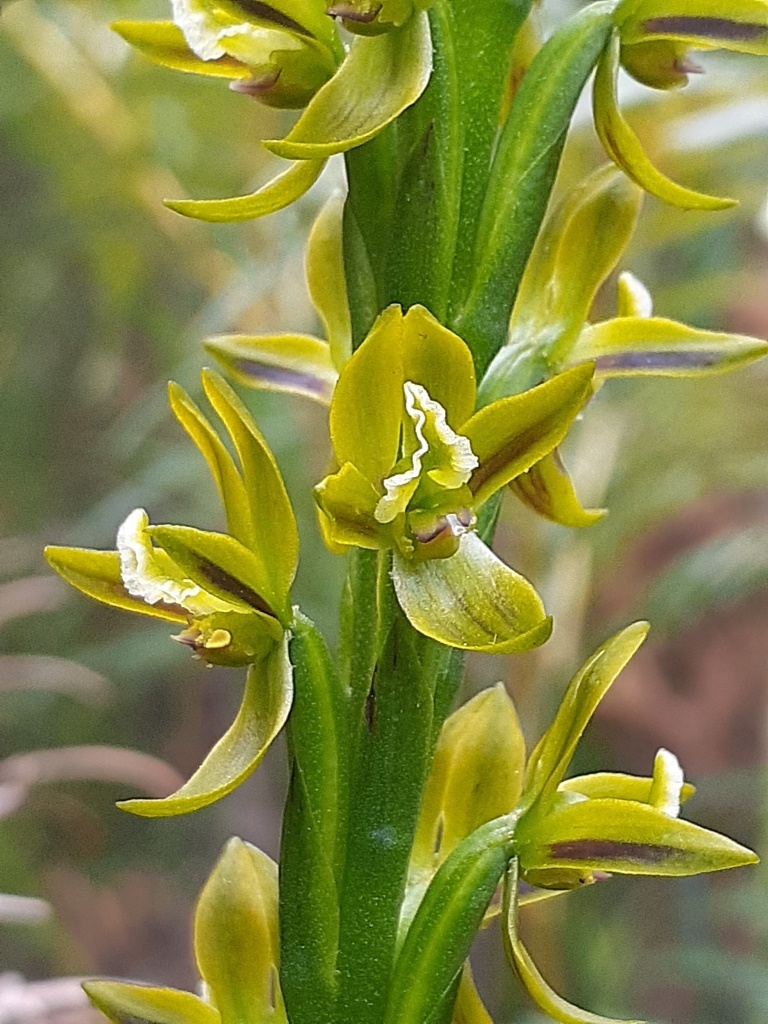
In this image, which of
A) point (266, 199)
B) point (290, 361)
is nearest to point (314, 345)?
point (290, 361)

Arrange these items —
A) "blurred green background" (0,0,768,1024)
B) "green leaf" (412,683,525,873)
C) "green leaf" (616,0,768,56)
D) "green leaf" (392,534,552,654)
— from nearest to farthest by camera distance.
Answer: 1. "green leaf" (392,534,552,654)
2. "green leaf" (616,0,768,56)
3. "green leaf" (412,683,525,873)
4. "blurred green background" (0,0,768,1024)

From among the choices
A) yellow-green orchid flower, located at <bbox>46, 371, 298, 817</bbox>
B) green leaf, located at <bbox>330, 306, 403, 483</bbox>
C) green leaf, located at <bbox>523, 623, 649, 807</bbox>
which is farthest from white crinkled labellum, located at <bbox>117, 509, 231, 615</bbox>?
green leaf, located at <bbox>523, 623, 649, 807</bbox>

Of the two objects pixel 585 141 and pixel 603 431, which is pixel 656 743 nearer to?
pixel 603 431

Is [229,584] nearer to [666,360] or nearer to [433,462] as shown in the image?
[433,462]

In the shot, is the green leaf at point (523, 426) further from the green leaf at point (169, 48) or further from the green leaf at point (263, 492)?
the green leaf at point (169, 48)

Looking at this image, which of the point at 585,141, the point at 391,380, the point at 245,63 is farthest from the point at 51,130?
the point at 391,380

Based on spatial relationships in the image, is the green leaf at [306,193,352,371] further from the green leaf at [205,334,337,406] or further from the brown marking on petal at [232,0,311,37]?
the brown marking on petal at [232,0,311,37]
